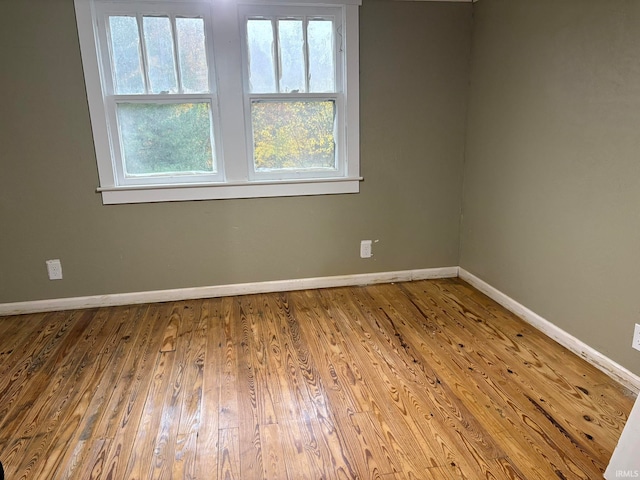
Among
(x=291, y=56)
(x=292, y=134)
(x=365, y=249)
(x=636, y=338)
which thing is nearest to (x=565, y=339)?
(x=636, y=338)

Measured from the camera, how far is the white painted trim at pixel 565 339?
6.67 feet

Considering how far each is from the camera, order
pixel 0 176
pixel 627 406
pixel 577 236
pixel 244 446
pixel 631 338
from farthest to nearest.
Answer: pixel 0 176, pixel 577 236, pixel 631 338, pixel 627 406, pixel 244 446

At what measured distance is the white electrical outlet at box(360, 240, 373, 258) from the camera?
10.9ft

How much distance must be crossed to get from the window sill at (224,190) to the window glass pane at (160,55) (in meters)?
0.65

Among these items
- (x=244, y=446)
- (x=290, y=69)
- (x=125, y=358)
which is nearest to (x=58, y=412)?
(x=125, y=358)

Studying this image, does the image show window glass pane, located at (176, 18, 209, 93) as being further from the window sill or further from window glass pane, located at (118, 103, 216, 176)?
the window sill

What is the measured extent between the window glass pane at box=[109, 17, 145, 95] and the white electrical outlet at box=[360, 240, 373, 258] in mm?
1872

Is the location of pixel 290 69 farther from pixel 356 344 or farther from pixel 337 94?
pixel 356 344

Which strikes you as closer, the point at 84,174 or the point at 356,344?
the point at 356,344

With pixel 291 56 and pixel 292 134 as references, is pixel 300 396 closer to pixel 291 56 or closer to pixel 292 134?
pixel 292 134

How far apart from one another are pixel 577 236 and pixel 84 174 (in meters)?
2.99

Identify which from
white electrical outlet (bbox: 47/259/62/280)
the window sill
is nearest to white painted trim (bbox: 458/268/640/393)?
the window sill

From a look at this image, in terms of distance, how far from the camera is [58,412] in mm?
1919

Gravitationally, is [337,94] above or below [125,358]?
above
